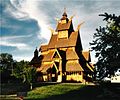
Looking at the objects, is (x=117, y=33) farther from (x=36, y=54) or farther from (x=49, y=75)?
(x=36, y=54)

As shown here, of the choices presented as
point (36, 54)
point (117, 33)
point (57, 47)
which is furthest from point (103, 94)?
point (36, 54)

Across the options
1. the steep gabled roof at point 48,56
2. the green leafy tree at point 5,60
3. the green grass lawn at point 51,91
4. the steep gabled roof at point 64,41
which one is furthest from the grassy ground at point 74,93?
the green leafy tree at point 5,60

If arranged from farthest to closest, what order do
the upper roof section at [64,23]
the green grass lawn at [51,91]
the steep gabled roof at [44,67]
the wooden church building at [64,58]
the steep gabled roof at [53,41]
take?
the steep gabled roof at [53,41]
the upper roof section at [64,23]
the steep gabled roof at [44,67]
the wooden church building at [64,58]
the green grass lawn at [51,91]

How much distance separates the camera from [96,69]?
40.3 meters

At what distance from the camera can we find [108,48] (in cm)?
3844

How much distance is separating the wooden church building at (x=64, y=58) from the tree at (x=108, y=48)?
85.5ft

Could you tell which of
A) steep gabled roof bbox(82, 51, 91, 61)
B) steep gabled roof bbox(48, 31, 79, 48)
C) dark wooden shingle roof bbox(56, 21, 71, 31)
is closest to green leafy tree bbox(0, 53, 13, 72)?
steep gabled roof bbox(48, 31, 79, 48)

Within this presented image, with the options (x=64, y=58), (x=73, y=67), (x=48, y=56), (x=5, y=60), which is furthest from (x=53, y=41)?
(x=5, y=60)

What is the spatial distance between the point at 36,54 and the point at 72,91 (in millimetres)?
32129

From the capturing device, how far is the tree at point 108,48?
35281 millimetres

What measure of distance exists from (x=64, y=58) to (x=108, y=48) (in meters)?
34.5

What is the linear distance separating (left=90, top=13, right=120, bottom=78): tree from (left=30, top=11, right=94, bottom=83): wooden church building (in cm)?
2605

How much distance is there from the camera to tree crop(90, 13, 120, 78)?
116 feet

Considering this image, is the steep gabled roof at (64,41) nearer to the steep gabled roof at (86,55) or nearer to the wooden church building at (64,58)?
the wooden church building at (64,58)
